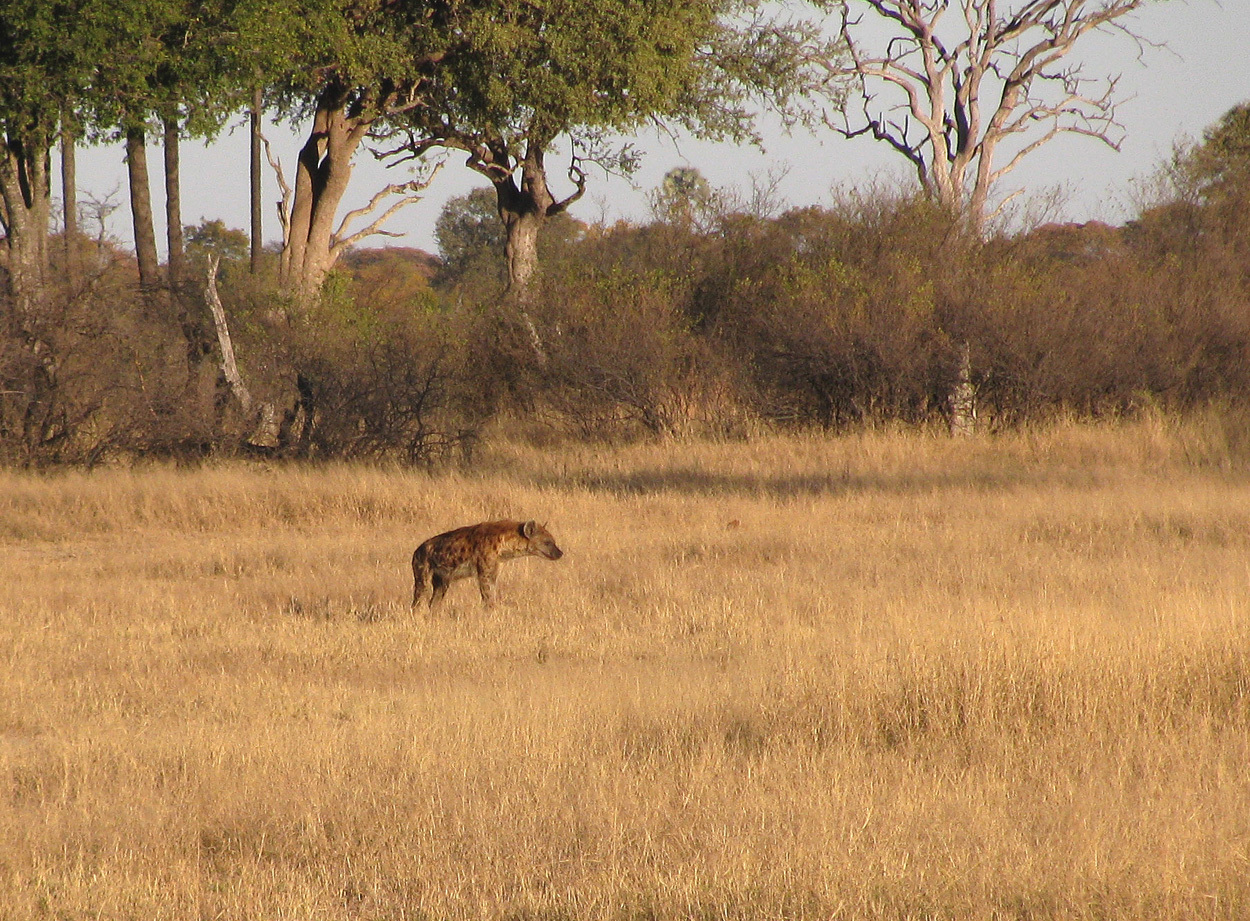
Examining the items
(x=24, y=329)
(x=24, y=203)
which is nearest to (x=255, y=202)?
(x=24, y=203)

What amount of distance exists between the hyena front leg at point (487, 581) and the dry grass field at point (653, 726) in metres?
0.23

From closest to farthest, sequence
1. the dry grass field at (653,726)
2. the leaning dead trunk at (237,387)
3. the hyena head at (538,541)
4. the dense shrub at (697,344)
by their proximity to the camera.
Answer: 1. the dry grass field at (653,726)
2. the hyena head at (538,541)
3. the dense shrub at (697,344)
4. the leaning dead trunk at (237,387)

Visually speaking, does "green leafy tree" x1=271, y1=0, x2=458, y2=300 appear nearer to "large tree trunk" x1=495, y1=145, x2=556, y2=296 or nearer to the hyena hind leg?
"large tree trunk" x1=495, y1=145, x2=556, y2=296

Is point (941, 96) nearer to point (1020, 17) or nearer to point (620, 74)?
point (1020, 17)

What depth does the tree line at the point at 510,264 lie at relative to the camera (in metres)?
16.6

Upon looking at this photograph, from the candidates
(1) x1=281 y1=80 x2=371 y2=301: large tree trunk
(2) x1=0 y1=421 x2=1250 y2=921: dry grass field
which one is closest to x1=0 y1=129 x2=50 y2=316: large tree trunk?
(1) x1=281 y1=80 x2=371 y2=301: large tree trunk

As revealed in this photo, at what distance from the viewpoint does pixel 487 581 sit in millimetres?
8703

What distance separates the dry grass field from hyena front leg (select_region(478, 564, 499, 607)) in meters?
0.23

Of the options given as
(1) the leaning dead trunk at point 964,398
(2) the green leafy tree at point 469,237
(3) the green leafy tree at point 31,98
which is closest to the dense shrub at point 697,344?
(1) the leaning dead trunk at point 964,398

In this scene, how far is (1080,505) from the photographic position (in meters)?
12.5

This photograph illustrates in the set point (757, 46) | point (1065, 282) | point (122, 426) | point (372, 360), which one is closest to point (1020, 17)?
point (757, 46)

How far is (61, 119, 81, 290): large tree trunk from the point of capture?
16.7 m

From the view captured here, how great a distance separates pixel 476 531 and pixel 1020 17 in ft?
65.1

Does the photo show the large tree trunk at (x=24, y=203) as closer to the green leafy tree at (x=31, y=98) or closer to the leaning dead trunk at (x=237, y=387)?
the green leafy tree at (x=31, y=98)
